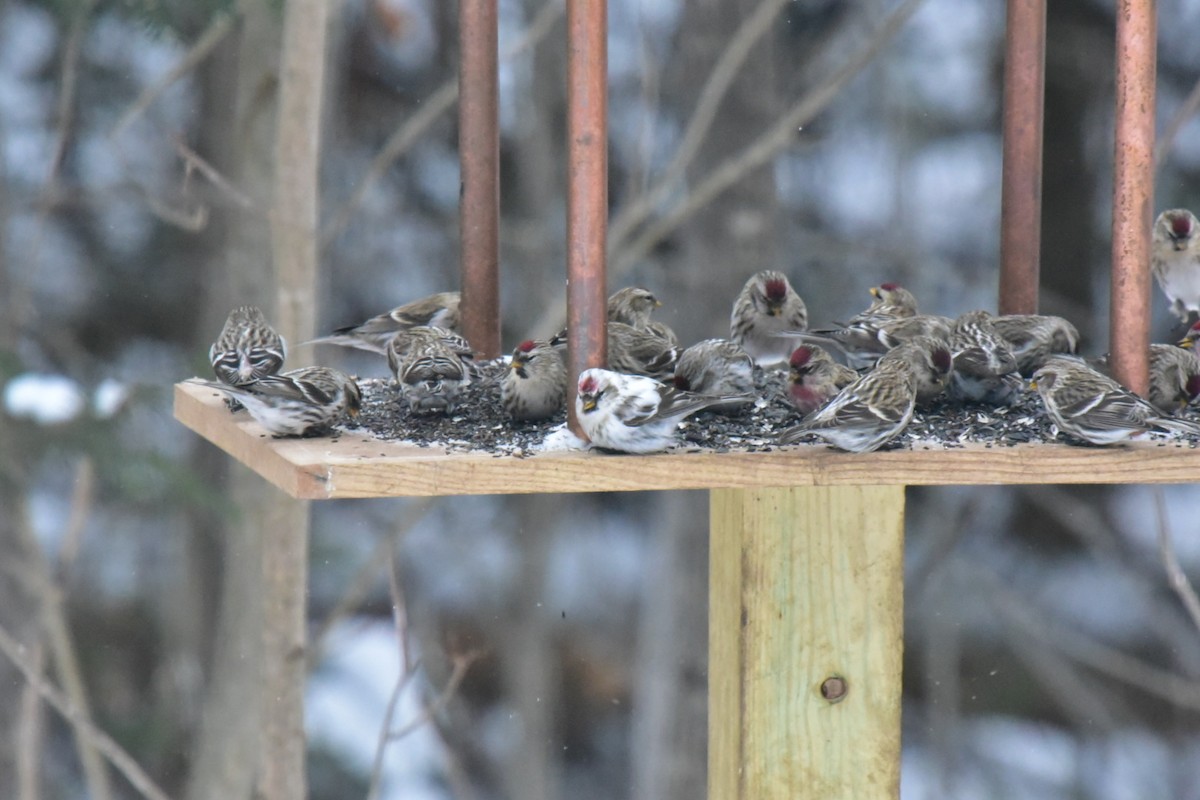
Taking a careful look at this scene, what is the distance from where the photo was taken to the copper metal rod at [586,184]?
298cm

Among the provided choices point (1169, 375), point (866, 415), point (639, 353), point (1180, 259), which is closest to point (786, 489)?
point (866, 415)

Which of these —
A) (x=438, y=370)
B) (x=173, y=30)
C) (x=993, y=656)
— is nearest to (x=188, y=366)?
(x=173, y=30)

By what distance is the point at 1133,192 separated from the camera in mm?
3168

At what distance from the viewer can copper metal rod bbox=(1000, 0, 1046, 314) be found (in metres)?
3.84

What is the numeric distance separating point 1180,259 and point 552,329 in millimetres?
2453

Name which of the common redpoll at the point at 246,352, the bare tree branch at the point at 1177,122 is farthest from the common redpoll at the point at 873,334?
the bare tree branch at the point at 1177,122

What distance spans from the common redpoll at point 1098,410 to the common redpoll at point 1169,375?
0.26 m

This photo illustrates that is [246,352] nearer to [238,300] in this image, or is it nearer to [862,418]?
[862,418]

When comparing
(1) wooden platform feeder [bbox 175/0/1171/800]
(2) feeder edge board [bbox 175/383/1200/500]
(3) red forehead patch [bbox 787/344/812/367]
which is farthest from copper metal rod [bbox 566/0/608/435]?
(3) red forehead patch [bbox 787/344/812/367]

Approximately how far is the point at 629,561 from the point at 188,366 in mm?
1995

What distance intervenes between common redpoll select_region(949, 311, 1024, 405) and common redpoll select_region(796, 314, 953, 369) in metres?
0.13

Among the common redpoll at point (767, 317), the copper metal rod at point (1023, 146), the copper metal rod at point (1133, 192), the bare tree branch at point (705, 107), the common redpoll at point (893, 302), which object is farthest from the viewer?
the bare tree branch at point (705, 107)

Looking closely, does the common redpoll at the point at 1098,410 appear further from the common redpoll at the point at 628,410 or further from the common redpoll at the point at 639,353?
the common redpoll at the point at 639,353

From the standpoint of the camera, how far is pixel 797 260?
6.38 m
